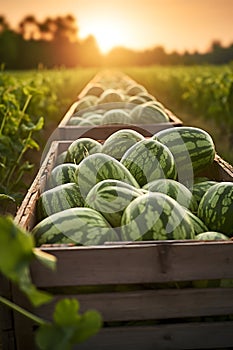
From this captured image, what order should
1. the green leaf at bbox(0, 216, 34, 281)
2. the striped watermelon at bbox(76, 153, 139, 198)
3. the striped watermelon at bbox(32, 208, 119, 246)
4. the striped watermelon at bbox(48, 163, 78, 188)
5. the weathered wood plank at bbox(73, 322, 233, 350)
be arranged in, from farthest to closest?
the striped watermelon at bbox(48, 163, 78, 188) < the striped watermelon at bbox(76, 153, 139, 198) < the striped watermelon at bbox(32, 208, 119, 246) < the weathered wood plank at bbox(73, 322, 233, 350) < the green leaf at bbox(0, 216, 34, 281)

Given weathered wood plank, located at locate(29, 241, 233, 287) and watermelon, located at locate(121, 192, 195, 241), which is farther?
watermelon, located at locate(121, 192, 195, 241)

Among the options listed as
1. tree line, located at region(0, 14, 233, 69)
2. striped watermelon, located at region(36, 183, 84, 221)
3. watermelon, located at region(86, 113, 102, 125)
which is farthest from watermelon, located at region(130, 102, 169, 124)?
tree line, located at region(0, 14, 233, 69)

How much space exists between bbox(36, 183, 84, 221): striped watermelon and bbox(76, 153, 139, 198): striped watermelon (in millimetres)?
60

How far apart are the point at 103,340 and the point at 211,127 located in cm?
1231

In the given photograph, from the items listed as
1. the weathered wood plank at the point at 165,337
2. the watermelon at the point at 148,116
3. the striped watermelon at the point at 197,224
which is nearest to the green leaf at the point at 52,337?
the weathered wood plank at the point at 165,337

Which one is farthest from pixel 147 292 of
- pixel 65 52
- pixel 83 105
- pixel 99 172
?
pixel 65 52

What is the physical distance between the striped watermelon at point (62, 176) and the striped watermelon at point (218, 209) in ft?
2.66

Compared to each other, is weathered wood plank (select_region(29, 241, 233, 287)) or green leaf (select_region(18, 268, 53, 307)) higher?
green leaf (select_region(18, 268, 53, 307))

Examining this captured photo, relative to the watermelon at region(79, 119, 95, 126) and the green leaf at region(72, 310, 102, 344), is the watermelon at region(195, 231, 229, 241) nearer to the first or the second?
the green leaf at region(72, 310, 102, 344)

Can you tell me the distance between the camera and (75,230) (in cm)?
237

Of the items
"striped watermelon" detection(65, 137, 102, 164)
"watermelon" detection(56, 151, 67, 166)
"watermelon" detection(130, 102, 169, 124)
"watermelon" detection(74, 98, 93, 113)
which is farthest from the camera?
"watermelon" detection(74, 98, 93, 113)

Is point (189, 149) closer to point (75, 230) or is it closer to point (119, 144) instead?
point (119, 144)

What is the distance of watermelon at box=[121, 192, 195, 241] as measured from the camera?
2326mm

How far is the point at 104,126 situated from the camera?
4859mm
